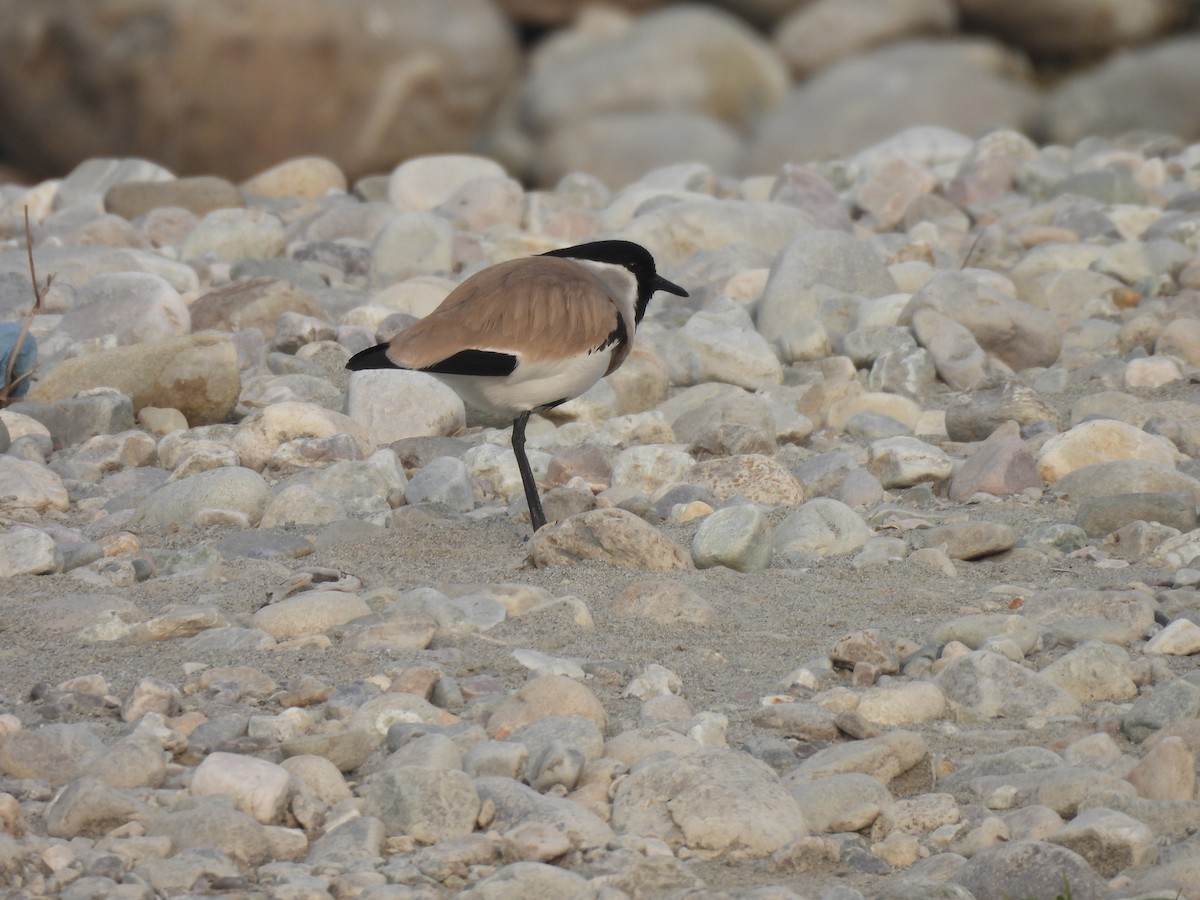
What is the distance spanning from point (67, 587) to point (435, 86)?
444 inches

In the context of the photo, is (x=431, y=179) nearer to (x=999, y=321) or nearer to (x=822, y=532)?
(x=999, y=321)

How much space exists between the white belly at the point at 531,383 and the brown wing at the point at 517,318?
4 centimetres

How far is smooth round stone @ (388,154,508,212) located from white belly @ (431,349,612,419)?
604 cm

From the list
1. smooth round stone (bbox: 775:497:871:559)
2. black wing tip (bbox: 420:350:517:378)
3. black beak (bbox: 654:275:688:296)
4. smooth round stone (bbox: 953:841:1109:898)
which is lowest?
smooth round stone (bbox: 775:497:871:559)

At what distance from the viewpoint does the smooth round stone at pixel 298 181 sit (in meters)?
11.6

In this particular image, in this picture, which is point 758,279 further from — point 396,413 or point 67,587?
point 67,587

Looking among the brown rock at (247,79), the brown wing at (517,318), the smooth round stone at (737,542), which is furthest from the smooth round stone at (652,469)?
the brown rock at (247,79)

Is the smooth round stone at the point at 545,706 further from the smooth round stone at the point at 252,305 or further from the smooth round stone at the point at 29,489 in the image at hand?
the smooth round stone at the point at 252,305

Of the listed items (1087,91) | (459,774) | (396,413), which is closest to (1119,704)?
(459,774)

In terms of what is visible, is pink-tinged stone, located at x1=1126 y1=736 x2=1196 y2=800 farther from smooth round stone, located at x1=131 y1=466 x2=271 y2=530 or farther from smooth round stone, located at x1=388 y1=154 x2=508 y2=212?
smooth round stone, located at x1=388 y1=154 x2=508 y2=212

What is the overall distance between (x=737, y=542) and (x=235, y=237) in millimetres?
5336

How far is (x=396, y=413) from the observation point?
6051 mm

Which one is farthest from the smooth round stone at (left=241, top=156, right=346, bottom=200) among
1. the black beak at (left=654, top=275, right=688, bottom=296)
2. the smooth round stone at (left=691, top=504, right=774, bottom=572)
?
the smooth round stone at (left=691, top=504, right=774, bottom=572)

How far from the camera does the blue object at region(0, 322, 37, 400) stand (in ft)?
20.6
